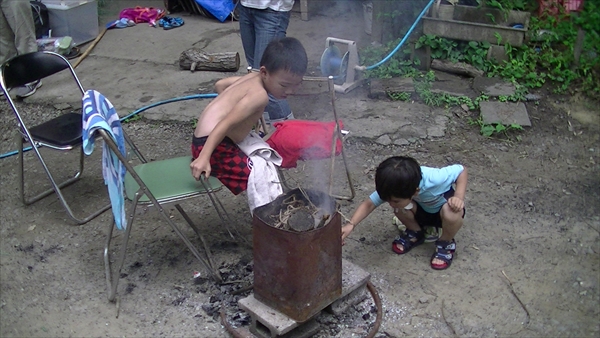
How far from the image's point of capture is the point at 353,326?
118 inches

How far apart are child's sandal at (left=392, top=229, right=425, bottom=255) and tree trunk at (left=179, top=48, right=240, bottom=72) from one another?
324cm

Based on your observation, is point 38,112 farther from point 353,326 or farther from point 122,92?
point 353,326

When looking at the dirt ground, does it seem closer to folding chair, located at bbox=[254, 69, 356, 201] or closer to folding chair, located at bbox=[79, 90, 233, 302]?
folding chair, located at bbox=[79, 90, 233, 302]

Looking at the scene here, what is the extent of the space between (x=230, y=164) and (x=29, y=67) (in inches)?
76.8

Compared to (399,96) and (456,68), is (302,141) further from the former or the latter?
(456,68)

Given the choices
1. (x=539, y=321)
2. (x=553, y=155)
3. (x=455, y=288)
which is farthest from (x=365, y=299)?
(x=553, y=155)

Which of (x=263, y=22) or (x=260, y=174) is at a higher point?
(x=263, y=22)

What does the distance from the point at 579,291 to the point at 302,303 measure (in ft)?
5.25

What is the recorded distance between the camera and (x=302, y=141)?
3.54 metres

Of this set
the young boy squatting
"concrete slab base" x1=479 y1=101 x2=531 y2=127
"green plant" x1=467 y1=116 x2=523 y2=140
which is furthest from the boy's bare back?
"concrete slab base" x1=479 y1=101 x2=531 y2=127

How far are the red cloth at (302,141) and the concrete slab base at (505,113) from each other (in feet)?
6.55

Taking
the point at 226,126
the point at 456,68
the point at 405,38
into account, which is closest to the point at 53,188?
the point at 226,126

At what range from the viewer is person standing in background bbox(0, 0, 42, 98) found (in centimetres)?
600

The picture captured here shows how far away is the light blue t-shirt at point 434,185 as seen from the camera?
3211 millimetres
